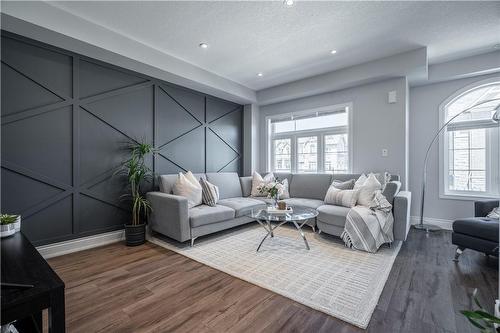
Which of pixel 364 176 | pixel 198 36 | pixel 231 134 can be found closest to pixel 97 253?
pixel 198 36

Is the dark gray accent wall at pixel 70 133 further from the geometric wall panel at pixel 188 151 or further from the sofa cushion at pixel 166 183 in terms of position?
the sofa cushion at pixel 166 183

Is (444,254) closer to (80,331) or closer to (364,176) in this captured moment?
(364,176)

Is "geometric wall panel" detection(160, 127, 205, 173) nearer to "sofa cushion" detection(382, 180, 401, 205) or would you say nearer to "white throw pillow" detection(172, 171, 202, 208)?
"white throw pillow" detection(172, 171, 202, 208)

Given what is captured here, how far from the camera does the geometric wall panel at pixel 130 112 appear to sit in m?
3.26

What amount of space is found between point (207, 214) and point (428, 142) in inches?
158

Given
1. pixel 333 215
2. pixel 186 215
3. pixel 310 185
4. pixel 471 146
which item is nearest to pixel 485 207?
pixel 471 146

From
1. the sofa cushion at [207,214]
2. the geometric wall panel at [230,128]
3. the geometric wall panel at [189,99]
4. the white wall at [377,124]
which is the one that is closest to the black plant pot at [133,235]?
the sofa cushion at [207,214]

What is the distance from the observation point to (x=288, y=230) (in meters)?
3.87

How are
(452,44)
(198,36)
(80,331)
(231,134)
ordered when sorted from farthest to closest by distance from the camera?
(231,134) → (452,44) → (198,36) → (80,331)

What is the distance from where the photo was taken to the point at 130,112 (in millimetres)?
3553

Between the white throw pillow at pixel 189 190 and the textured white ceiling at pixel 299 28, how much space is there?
196 centimetres

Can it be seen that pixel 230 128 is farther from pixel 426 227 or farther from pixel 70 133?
pixel 426 227

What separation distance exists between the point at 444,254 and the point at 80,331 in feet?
12.3

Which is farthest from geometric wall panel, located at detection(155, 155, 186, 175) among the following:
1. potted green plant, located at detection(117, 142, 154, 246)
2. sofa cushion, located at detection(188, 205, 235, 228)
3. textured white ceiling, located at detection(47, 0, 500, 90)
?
textured white ceiling, located at detection(47, 0, 500, 90)
